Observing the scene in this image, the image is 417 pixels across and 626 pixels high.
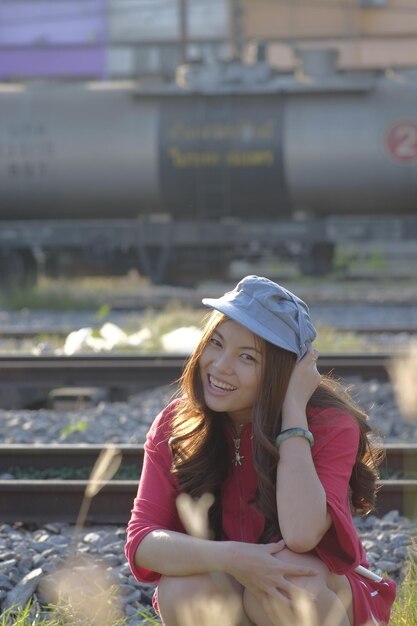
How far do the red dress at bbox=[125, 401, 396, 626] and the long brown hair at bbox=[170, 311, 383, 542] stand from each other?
0.12 ft

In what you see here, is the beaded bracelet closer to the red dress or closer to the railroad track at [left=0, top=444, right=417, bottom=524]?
the red dress

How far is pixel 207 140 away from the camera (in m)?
14.5

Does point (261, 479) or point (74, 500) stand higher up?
point (261, 479)

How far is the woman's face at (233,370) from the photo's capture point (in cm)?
277

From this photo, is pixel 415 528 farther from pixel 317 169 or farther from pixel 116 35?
pixel 116 35

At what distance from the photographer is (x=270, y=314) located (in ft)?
9.03

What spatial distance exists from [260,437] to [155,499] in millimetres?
340

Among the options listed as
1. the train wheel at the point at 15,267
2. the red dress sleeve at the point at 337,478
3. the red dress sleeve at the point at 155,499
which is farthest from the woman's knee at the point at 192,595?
the train wheel at the point at 15,267

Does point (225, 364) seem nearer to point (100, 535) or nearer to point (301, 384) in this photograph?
point (301, 384)

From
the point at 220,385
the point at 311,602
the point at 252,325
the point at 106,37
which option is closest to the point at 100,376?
the point at 220,385

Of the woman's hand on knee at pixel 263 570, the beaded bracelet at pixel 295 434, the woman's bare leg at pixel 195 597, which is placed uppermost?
the beaded bracelet at pixel 295 434

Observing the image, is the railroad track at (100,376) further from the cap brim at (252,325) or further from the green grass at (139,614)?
the cap brim at (252,325)

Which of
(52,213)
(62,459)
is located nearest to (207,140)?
(52,213)

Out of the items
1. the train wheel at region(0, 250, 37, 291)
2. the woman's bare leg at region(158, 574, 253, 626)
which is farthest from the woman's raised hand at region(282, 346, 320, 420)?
the train wheel at region(0, 250, 37, 291)
